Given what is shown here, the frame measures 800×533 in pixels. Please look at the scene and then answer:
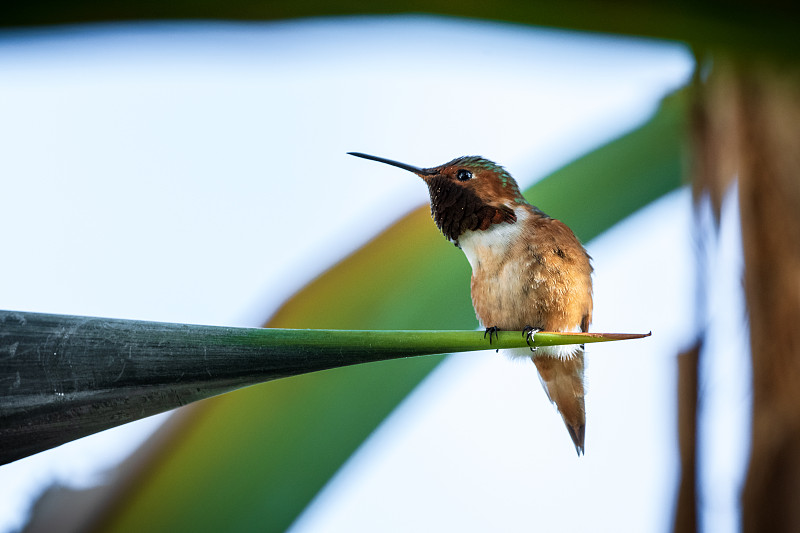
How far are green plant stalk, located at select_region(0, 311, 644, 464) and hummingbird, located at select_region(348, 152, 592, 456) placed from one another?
37 cm

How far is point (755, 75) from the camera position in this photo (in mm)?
868

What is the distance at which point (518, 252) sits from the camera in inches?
27.8

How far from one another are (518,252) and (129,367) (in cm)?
45

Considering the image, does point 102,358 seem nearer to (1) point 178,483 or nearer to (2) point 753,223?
(1) point 178,483

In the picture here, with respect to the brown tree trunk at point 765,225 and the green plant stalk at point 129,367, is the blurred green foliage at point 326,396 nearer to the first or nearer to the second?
the brown tree trunk at point 765,225

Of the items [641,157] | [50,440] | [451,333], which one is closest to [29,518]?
[50,440]

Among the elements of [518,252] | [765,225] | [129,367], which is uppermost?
[765,225]

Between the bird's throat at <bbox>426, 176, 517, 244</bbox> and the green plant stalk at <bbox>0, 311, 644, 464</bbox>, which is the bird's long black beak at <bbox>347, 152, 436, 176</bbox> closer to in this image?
the bird's throat at <bbox>426, 176, 517, 244</bbox>

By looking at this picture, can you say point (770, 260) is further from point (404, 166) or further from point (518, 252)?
point (404, 166)

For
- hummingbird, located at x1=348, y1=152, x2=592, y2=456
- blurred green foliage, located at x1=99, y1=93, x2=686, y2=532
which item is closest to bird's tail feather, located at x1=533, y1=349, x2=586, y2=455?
hummingbird, located at x1=348, y1=152, x2=592, y2=456

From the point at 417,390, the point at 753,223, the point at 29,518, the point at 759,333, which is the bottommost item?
the point at 29,518

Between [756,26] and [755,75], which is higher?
[755,75]

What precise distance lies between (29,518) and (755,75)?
95 centimetres

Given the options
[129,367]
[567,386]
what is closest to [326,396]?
[567,386]
